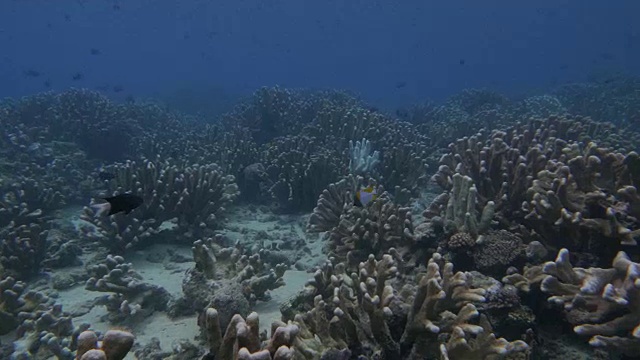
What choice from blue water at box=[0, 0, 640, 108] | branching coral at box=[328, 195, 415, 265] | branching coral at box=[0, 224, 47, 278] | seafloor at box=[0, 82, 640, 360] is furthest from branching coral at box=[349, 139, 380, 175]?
blue water at box=[0, 0, 640, 108]

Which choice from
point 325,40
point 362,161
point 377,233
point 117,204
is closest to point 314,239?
point 362,161

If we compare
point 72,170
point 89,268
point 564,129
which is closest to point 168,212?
point 89,268

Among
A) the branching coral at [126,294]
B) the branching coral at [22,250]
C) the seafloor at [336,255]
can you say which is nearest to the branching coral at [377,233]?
the seafloor at [336,255]

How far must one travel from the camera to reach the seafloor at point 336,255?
3229mm

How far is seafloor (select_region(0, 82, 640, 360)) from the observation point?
3.23 m

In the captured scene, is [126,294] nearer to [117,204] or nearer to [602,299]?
[117,204]

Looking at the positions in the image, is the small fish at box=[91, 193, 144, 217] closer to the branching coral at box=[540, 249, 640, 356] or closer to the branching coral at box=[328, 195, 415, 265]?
the branching coral at box=[328, 195, 415, 265]

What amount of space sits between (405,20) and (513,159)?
602 feet

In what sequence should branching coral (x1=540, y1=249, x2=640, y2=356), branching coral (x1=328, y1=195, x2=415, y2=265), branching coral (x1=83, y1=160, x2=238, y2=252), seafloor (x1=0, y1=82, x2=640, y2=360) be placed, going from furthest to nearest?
branching coral (x1=83, y1=160, x2=238, y2=252) → branching coral (x1=328, y1=195, x2=415, y2=265) → seafloor (x1=0, y1=82, x2=640, y2=360) → branching coral (x1=540, y1=249, x2=640, y2=356)

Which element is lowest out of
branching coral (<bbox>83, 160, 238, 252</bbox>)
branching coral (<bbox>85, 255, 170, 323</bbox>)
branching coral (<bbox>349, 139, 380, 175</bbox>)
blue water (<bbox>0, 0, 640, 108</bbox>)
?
branching coral (<bbox>85, 255, 170, 323</bbox>)

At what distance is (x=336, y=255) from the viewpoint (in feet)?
18.8

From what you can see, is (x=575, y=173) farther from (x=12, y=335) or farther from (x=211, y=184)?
(x=12, y=335)

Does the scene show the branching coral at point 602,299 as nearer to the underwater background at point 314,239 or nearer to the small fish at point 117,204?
the underwater background at point 314,239

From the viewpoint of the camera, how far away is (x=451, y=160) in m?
7.00
